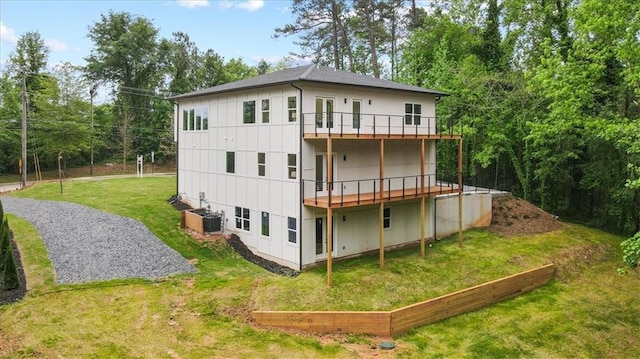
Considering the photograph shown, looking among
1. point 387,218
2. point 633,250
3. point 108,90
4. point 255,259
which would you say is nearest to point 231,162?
point 255,259

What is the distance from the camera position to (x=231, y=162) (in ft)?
62.6

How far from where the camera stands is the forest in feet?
61.9

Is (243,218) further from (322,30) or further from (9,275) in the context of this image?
(322,30)

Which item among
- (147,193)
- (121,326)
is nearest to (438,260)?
(121,326)

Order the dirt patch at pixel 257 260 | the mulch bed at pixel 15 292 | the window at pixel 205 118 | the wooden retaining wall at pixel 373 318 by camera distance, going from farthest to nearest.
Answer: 1. the window at pixel 205 118
2. the dirt patch at pixel 257 260
3. the mulch bed at pixel 15 292
4. the wooden retaining wall at pixel 373 318

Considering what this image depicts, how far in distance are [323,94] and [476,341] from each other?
9.53 m

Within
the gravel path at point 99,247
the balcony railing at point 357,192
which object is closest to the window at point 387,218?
the balcony railing at point 357,192

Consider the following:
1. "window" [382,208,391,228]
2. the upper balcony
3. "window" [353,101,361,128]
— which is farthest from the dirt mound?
"window" [353,101,361,128]

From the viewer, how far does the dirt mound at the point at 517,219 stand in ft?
70.9

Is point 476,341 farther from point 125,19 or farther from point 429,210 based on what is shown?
point 125,19

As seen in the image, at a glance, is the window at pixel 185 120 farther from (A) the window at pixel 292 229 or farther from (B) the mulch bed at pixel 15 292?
(B) the mulch bed at pixel 15 292

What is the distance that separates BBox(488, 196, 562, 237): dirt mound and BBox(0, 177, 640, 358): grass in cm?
226

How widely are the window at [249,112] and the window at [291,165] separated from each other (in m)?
2.64

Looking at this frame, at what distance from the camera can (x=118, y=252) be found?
16.6m
